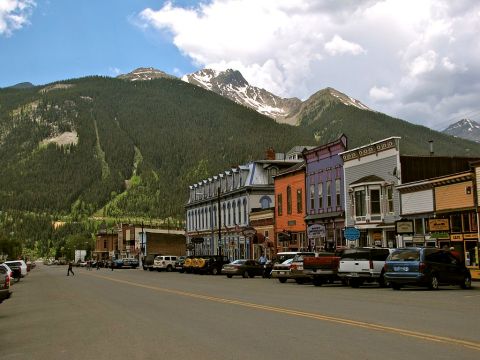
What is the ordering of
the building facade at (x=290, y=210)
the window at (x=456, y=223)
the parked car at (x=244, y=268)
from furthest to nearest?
1. the building facade at (x=290, y=210)
2. the parked car at (x=244, y=268)
3. the window at (x=456, y=223)

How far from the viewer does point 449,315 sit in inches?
601

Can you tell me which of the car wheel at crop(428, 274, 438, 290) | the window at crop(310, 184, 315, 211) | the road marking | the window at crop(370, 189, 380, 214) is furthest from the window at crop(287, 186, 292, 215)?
the road marking

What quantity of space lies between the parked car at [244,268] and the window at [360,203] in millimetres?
7985

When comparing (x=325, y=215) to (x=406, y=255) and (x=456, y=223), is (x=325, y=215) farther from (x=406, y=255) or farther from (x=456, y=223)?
(x=406, y=255)

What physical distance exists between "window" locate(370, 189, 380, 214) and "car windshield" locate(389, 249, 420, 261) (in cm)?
1971

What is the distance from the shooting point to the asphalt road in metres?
10.5

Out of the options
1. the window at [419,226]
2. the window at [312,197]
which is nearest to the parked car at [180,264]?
the window at [312,197]

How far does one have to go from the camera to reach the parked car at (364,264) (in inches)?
1120

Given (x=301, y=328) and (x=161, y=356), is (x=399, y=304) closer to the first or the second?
(x=301, y=328)

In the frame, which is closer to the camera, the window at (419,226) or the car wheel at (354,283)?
the car wheel at (354,283)

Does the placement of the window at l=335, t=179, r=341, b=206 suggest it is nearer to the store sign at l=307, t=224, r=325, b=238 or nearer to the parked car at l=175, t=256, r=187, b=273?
the store sign at l=307, t=224, r=325, b=238

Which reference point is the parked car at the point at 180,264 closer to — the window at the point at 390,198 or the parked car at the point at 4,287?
the window at the point at 390,198

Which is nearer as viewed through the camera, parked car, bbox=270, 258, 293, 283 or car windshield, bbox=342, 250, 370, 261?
car windshield, bbox=342, 250, 370, 261

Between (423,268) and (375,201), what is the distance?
20910 mm
